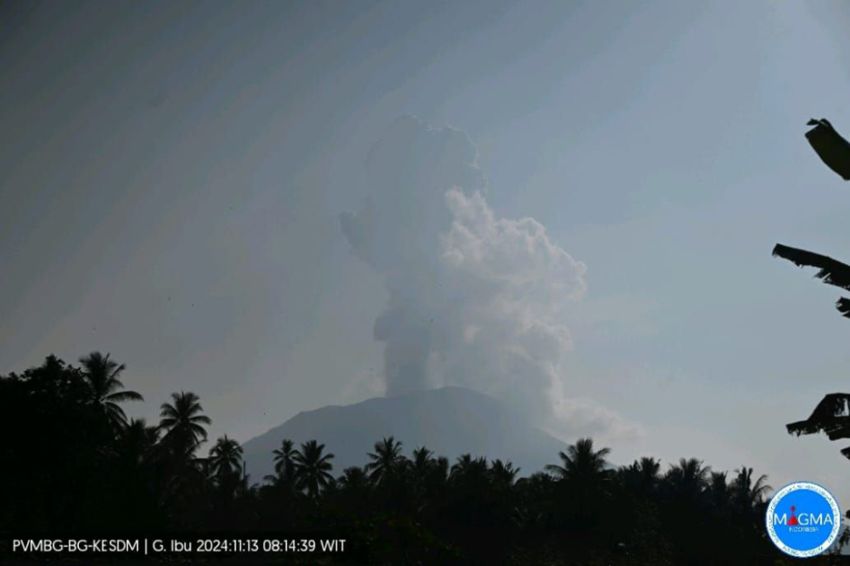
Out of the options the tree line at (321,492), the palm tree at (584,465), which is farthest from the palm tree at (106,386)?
the palm tree at (584,465)

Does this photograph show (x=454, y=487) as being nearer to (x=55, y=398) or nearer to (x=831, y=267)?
(x=55, y=398)

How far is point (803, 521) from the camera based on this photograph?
9.46 meters

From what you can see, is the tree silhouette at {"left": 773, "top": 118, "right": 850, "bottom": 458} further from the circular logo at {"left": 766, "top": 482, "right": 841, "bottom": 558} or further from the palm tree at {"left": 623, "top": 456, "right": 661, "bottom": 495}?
the palm tree at {"left": 623, "top": 456, "right": 661, "bottom": 495}

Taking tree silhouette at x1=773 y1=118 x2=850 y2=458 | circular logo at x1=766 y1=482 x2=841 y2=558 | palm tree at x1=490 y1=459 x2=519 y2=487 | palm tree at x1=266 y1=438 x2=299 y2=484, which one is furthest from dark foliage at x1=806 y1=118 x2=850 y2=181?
palm tree at x1=266 y1=438 x2=299 y2=484

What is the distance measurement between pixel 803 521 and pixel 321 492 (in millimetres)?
71187

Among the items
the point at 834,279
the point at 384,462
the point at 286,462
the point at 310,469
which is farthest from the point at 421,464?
the point at 834,279

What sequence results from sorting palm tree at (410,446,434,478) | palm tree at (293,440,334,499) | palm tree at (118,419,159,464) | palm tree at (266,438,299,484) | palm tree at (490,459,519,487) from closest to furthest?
palm tree at (118,419,159,464) → palm tree at (490,459,519,487) → palm tree at (410,446,434,478) → palm tree at (266,438,299,484) → palm tree at (293,440,334,499)

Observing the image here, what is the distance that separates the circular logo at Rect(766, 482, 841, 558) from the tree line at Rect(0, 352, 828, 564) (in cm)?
3070

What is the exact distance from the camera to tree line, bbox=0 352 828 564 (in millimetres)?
43781

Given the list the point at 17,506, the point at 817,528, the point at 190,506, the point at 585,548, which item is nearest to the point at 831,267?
the point at 817,528

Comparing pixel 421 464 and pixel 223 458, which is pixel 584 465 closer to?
pixel 421 464

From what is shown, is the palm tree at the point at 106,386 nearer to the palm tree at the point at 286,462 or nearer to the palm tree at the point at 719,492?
the palm tree at the point at 286,462

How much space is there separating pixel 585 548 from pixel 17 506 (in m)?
40.2

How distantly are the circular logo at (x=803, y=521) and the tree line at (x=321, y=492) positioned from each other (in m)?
30.7
